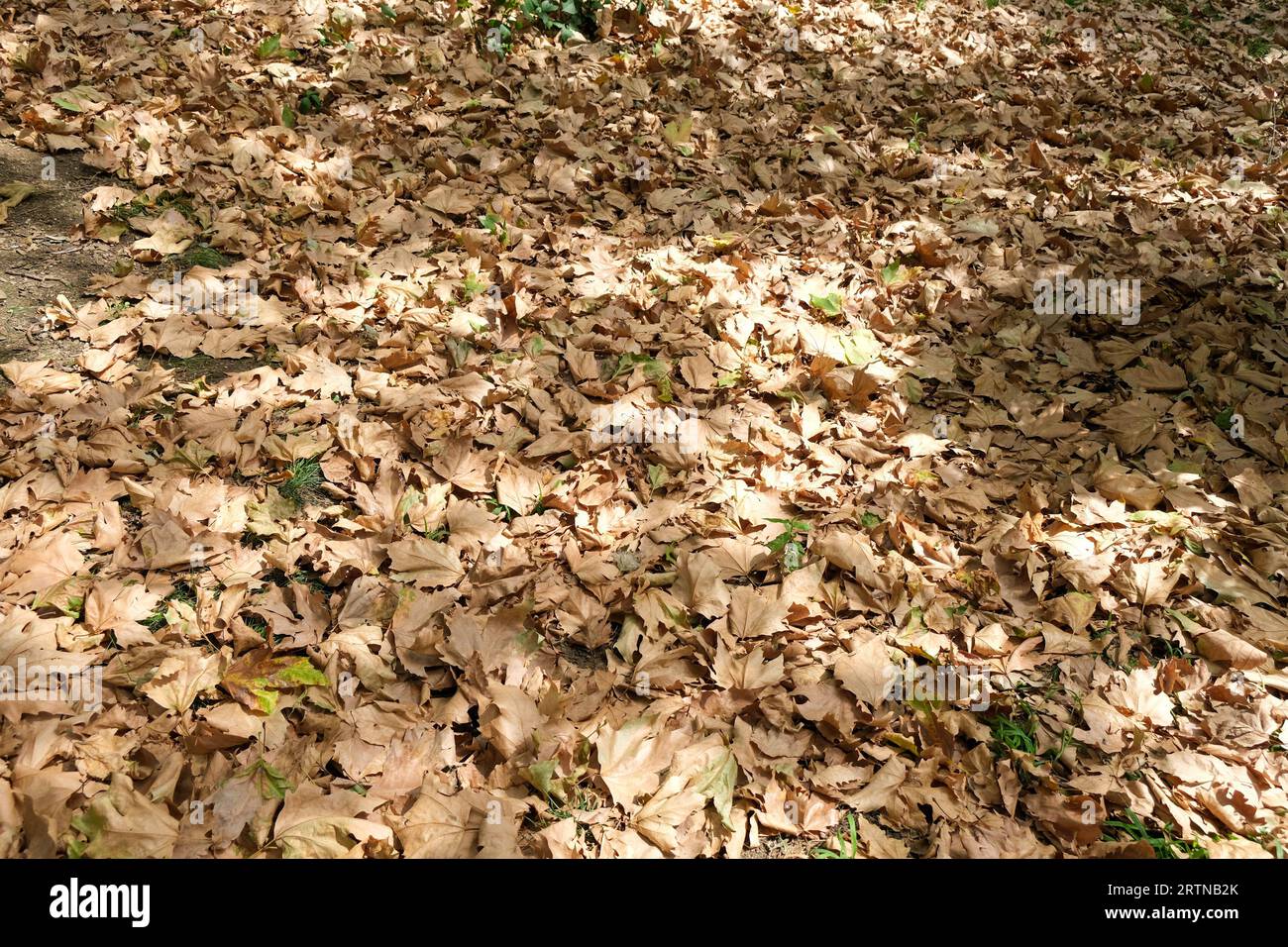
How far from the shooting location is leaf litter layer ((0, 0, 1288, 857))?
2008 mm

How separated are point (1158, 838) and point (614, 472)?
1.92 metres

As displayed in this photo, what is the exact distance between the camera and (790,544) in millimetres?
2668

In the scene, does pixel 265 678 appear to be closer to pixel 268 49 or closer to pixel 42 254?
pixel 42 254

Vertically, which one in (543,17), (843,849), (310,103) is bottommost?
(843,849)

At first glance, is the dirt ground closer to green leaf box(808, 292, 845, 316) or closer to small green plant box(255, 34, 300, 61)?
small green plant box(255, 34, 300, 61)

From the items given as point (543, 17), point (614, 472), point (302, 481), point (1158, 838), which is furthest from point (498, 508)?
point (543, 17)

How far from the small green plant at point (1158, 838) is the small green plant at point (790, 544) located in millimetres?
1104

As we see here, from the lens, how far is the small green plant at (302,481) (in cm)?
268

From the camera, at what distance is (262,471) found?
273 cm

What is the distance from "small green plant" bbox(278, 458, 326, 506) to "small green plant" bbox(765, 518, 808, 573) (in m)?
1.61

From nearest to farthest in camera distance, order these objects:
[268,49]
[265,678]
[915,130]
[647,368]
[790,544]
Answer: [265,678], [790,544], [647,368], [268,49], [915,130]

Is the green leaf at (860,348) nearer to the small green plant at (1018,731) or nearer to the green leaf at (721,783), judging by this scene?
→ the small green plant at (1018,731)
